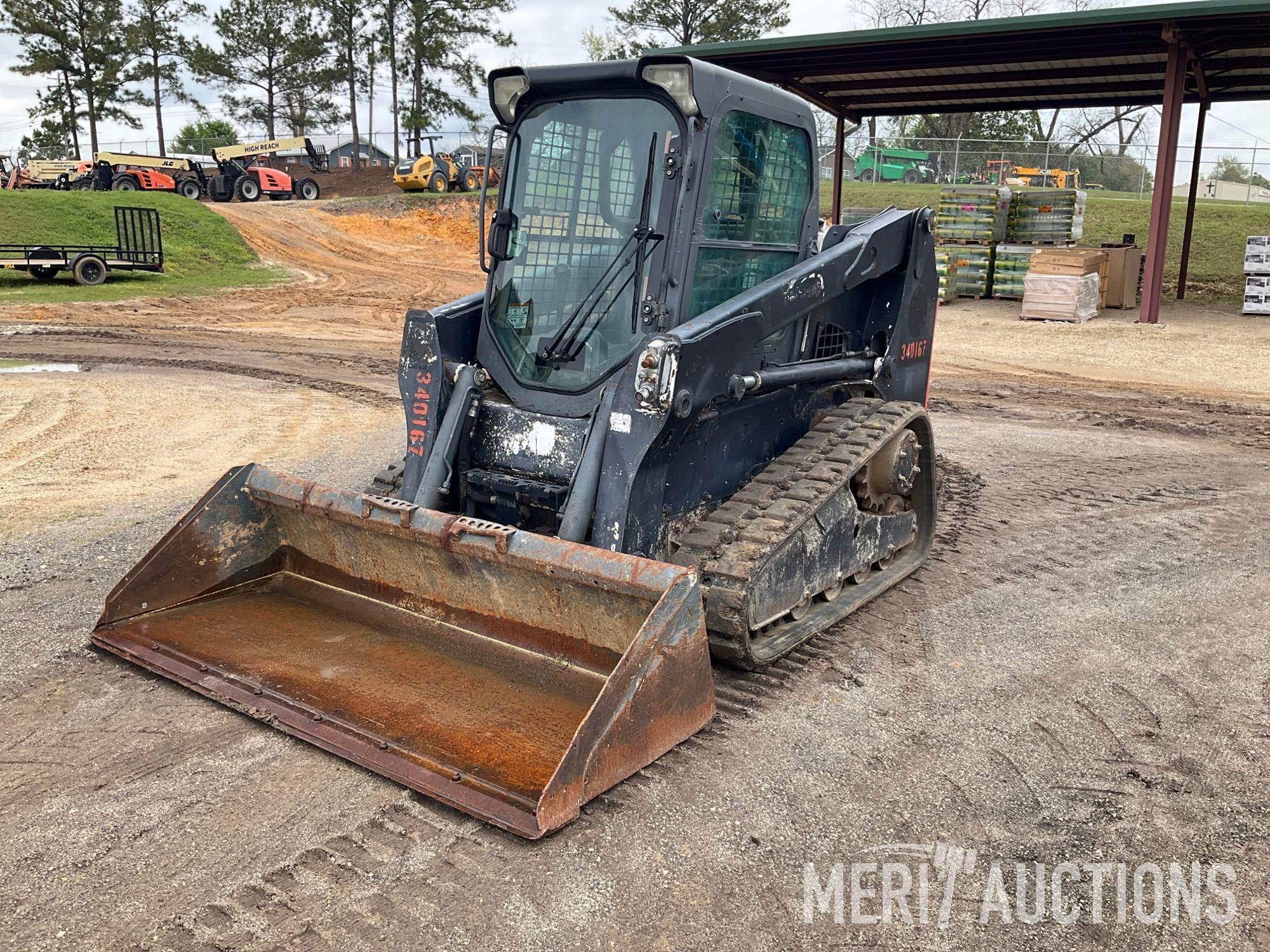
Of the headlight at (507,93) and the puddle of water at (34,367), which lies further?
the puddle of water at (34,367)

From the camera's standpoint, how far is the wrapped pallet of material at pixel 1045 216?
20.8 metres

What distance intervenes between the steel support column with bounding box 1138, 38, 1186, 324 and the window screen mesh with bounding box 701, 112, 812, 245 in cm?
1355

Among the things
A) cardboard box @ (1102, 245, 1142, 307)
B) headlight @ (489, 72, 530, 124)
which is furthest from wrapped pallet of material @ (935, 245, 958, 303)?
headlight @ (489, 72, 530, 124)

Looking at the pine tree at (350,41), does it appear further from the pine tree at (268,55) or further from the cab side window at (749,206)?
the cab side window at (749,206)

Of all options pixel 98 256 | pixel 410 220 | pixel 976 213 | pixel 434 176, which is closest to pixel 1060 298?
pixel 976 213

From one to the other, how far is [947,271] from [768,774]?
18767 millimetres

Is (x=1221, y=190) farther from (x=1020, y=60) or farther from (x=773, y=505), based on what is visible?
(x=773, y=505)

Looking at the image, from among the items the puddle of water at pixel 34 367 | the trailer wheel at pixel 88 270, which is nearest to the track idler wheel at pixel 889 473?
the puddle of water at pixel 34 367

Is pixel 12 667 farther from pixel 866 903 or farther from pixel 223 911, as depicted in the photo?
pixel 866 903

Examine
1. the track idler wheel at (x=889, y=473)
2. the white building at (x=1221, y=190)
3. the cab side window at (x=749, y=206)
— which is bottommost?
the track idler wheel at (x=889, y=473)

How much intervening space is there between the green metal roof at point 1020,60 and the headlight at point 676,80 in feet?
45.6

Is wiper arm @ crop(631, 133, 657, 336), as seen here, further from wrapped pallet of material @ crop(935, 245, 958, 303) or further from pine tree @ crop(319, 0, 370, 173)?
pine tree @ crop(319, 0, 370, 173)

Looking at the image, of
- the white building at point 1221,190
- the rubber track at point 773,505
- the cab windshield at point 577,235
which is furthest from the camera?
the white building at point 1221,190

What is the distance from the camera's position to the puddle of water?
1200 centimetres
